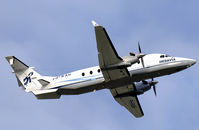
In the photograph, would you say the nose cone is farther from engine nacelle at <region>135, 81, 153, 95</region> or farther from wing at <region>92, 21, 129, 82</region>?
wing at <region>92, 21, 129, 82</region>

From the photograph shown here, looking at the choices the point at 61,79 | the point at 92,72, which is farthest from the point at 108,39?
the point at 61,79

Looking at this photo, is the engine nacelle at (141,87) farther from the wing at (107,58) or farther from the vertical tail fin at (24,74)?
the vertical tail fin at (24,74)

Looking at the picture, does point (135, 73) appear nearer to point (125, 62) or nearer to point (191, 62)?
point (125, 62)

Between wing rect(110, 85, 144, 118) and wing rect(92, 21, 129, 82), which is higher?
wing rect(92, 21, 129, 82)

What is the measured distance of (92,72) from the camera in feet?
101

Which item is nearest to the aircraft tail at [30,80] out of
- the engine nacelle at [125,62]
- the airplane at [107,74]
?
the airplane at [107,74]

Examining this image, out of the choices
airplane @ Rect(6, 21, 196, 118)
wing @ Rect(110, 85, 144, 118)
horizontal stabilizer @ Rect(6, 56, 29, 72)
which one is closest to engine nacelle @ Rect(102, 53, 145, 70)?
airplane @ Rect(6, 21, 196, 118)

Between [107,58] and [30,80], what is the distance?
8.47 meters

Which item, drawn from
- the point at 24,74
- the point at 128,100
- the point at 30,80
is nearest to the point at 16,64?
the point at 24,74

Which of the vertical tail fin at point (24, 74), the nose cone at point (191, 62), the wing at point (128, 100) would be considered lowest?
the wing at point (128, 100)

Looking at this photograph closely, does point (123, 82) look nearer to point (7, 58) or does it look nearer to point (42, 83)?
point (42, 83)

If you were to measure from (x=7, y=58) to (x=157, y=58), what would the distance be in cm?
1323

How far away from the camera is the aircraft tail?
3148cm

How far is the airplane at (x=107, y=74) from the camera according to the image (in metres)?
29.0
